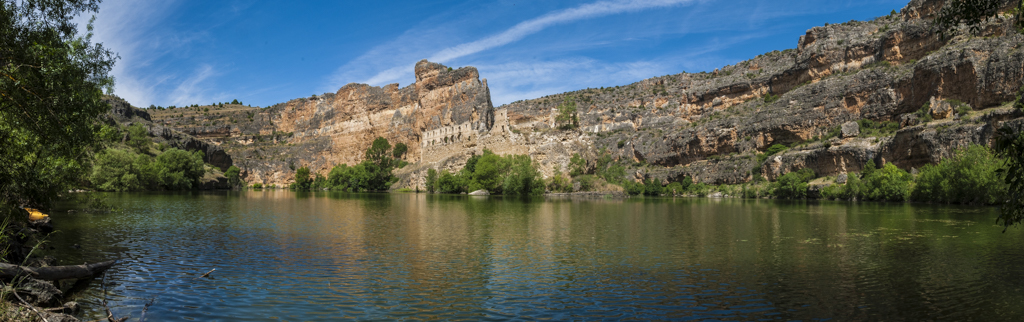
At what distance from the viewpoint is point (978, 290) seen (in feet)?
41.3

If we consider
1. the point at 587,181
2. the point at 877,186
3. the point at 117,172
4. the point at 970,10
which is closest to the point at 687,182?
the point at 587,181

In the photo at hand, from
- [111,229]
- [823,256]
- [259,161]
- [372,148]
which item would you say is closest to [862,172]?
[823,256]

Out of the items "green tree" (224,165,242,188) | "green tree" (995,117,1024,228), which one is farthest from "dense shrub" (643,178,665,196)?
"green tree" (995,117,1024,228)

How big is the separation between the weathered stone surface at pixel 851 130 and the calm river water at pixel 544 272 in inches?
2599

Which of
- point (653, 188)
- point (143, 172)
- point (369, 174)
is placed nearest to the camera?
point (143, 172)

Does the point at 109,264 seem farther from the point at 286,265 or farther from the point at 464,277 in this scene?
the point at 464,277

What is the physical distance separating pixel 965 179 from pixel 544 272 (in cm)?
5382

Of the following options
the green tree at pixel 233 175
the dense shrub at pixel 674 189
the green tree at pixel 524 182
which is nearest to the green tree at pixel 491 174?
the green tree at pixel 524 182

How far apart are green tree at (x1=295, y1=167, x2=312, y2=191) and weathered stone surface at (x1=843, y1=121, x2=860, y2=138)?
11275 cm

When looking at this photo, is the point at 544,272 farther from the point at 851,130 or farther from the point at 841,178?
the point at 851,130

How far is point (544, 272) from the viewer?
49.8ft

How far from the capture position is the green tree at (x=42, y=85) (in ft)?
38.4

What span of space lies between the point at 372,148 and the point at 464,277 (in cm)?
12167

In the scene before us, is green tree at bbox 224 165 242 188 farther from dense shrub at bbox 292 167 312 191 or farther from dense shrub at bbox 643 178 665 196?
dense shrub at bbox 643 178 665 196
